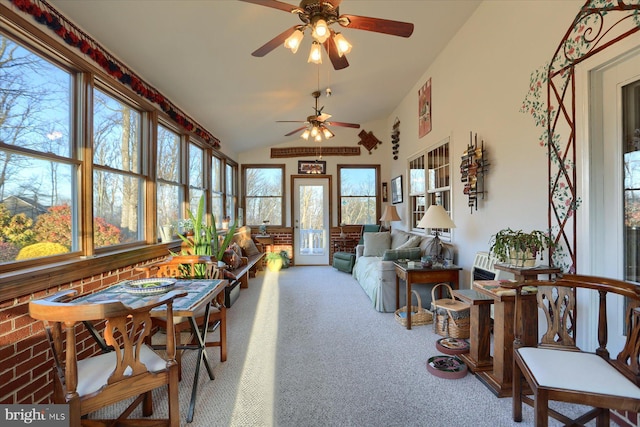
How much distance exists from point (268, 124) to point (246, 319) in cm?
349

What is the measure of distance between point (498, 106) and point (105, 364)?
357 cm

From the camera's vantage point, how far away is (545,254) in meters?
2.41

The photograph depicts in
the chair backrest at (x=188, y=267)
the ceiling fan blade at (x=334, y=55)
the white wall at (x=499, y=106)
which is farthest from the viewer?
the chair backrest at (x=188, y=267)

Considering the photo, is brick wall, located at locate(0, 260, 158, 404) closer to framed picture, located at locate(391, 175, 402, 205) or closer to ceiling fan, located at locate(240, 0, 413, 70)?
ceiling fan, located at locate(240, 0, 413, 70)

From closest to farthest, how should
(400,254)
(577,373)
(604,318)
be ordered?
(577,373) → (604,318) → (400,254)

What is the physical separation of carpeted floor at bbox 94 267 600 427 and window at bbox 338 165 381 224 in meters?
3.62

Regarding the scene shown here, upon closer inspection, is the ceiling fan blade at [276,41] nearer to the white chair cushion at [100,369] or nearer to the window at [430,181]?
the white chair cushion at [100,369]

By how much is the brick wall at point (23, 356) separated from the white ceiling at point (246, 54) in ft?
6.22

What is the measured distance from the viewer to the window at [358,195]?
7137mm

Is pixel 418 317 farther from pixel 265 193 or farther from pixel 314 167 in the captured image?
pixel 265 193

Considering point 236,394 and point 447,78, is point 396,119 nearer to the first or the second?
point 447,78

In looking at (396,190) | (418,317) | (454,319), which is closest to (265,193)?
(396,190)

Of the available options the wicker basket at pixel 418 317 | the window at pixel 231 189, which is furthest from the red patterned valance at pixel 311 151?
the wicker basket at pixel 418 317

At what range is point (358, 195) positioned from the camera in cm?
716
